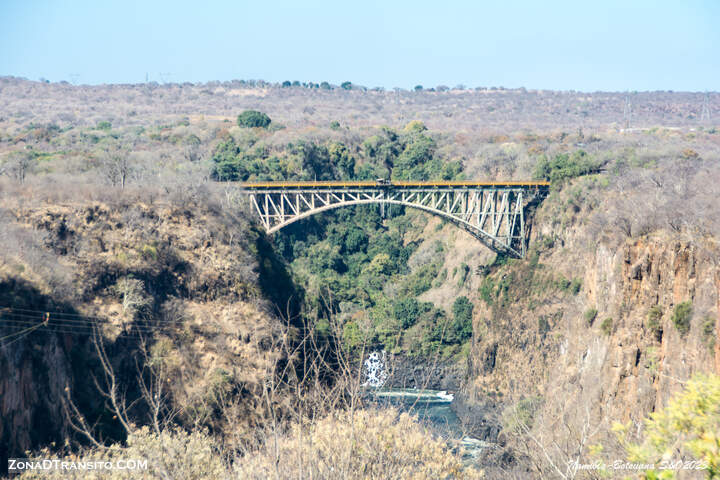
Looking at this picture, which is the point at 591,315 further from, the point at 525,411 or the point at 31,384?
the point at 31,384

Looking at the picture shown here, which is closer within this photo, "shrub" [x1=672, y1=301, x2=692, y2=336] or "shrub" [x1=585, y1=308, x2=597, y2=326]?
"shrub" [x1=672, y1=301, x2=692, y2=336]

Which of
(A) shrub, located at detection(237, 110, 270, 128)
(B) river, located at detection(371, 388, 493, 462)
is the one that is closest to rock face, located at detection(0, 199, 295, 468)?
(B) river, located at detection(371, 388, 493, 462)

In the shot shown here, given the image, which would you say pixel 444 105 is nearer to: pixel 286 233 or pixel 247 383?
pixel 286 233

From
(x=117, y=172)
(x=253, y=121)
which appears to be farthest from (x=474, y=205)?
(x=253, y=121)

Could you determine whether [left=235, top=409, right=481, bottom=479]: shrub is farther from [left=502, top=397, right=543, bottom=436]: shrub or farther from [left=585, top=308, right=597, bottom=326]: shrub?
[left=585, top=308, right=597, bottom=326]: shrub

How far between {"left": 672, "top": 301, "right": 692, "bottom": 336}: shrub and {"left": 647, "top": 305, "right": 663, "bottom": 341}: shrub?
5.39 feet

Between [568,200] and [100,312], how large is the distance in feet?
107

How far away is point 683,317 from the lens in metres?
28.4

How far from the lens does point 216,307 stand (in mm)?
38375

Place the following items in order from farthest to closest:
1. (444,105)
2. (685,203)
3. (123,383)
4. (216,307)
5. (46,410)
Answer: (444,105) < (216,307) < (685,203) < (123,383) < (46,410)

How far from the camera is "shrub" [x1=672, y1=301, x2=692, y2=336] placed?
28.2m

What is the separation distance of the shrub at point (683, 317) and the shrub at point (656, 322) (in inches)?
64.7

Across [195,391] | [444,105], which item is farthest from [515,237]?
[444,105]

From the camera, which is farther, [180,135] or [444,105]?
[444,105]
